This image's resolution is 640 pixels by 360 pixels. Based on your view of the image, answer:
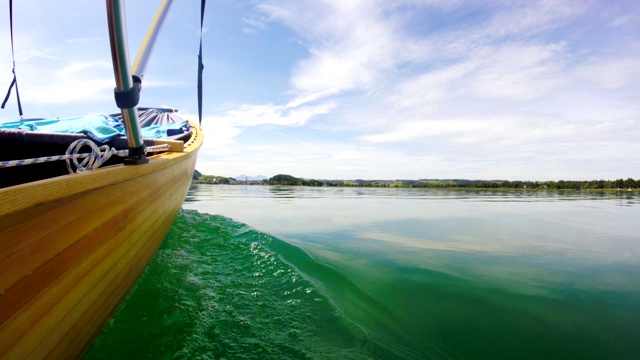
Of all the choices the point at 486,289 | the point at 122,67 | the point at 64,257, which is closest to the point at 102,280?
the point at 64,257

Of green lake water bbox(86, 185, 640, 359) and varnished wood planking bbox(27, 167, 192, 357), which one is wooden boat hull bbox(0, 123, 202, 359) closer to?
varnished wood planking bbox(27, 167, 192, 357)

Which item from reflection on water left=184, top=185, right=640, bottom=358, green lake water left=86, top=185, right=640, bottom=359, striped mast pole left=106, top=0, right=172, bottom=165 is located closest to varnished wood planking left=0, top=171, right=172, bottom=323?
striped mast pole left=106, top=0, right=172, bottom=165

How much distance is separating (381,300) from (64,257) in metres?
2.86

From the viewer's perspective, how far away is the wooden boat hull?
3.45 feet

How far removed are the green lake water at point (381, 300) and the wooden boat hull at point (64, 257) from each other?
0.57 metres

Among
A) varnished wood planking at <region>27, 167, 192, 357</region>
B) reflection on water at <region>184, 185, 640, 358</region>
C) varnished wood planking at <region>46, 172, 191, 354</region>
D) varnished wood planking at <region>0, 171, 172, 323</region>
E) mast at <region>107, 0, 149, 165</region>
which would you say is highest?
mast at <region>107, 0, 149, 165</region>

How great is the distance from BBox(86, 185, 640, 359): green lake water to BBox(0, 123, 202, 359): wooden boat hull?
0.57 metres

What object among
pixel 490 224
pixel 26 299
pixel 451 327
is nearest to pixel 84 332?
pixel 26 299

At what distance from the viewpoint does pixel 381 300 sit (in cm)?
323

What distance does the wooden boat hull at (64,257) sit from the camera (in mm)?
1051

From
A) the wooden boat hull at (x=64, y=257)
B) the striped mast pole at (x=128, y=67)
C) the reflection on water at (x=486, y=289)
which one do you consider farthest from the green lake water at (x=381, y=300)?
the striped mast pole at (x=128, y=67)

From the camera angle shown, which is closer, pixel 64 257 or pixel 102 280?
pixel 64 257

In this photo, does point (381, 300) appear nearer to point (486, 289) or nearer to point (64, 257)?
point (486, 289)

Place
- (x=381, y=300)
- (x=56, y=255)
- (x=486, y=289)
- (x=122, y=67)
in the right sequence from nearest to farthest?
1. (x=56, y=255)
2. (x=122, y=67)
3. (x=381, y=300)
4. (x=486, y=289)
